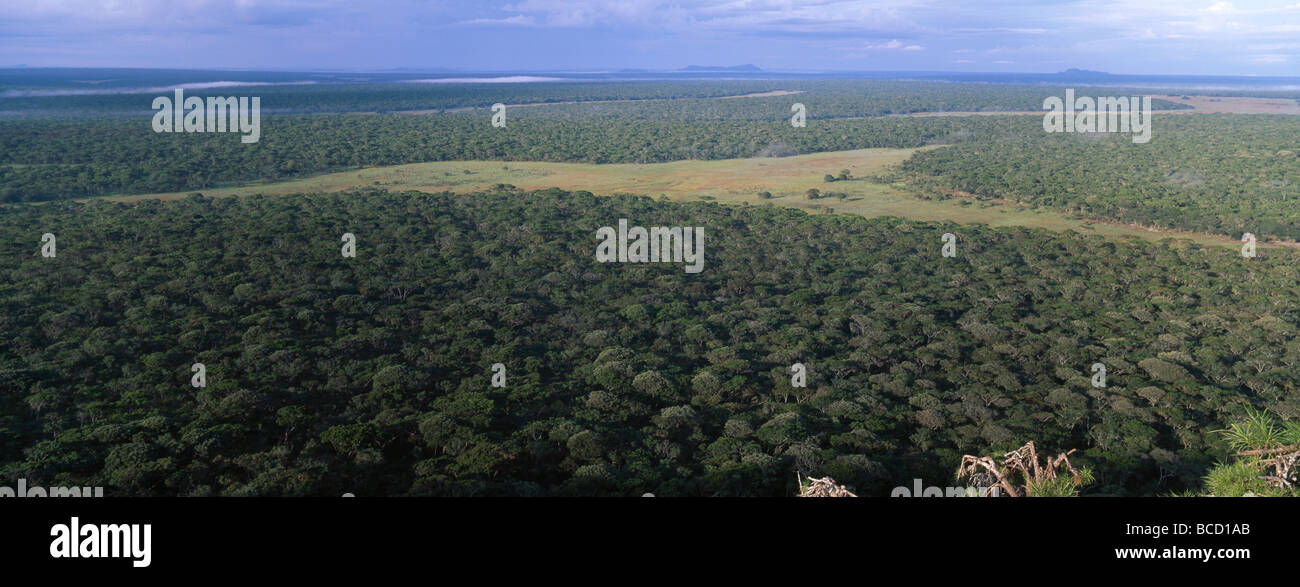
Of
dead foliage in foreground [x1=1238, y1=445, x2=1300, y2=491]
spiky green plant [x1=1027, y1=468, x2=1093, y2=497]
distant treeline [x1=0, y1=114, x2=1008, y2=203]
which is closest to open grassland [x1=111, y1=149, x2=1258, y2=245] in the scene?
distant treeline [x1=0, y1=114, x2=1008, y2=203]

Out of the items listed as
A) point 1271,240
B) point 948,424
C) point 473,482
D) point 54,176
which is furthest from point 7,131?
point 1271,240

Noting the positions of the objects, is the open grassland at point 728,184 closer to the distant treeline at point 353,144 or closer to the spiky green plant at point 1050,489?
the distant treeline at point 353,144

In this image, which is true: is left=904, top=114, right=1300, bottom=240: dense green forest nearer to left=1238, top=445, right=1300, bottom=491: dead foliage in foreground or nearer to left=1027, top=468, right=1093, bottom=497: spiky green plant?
left=1238, top=445, right=1300, bottom=491: dead foliage in foreground

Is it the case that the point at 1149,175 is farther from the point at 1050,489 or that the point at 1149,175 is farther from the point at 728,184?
the point at 1050,489

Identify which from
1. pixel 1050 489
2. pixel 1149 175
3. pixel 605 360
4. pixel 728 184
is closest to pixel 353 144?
pixel 728 184

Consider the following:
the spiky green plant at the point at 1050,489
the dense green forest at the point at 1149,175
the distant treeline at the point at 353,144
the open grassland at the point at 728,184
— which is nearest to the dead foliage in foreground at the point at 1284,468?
the spiky green plant at the point at 1050,489
